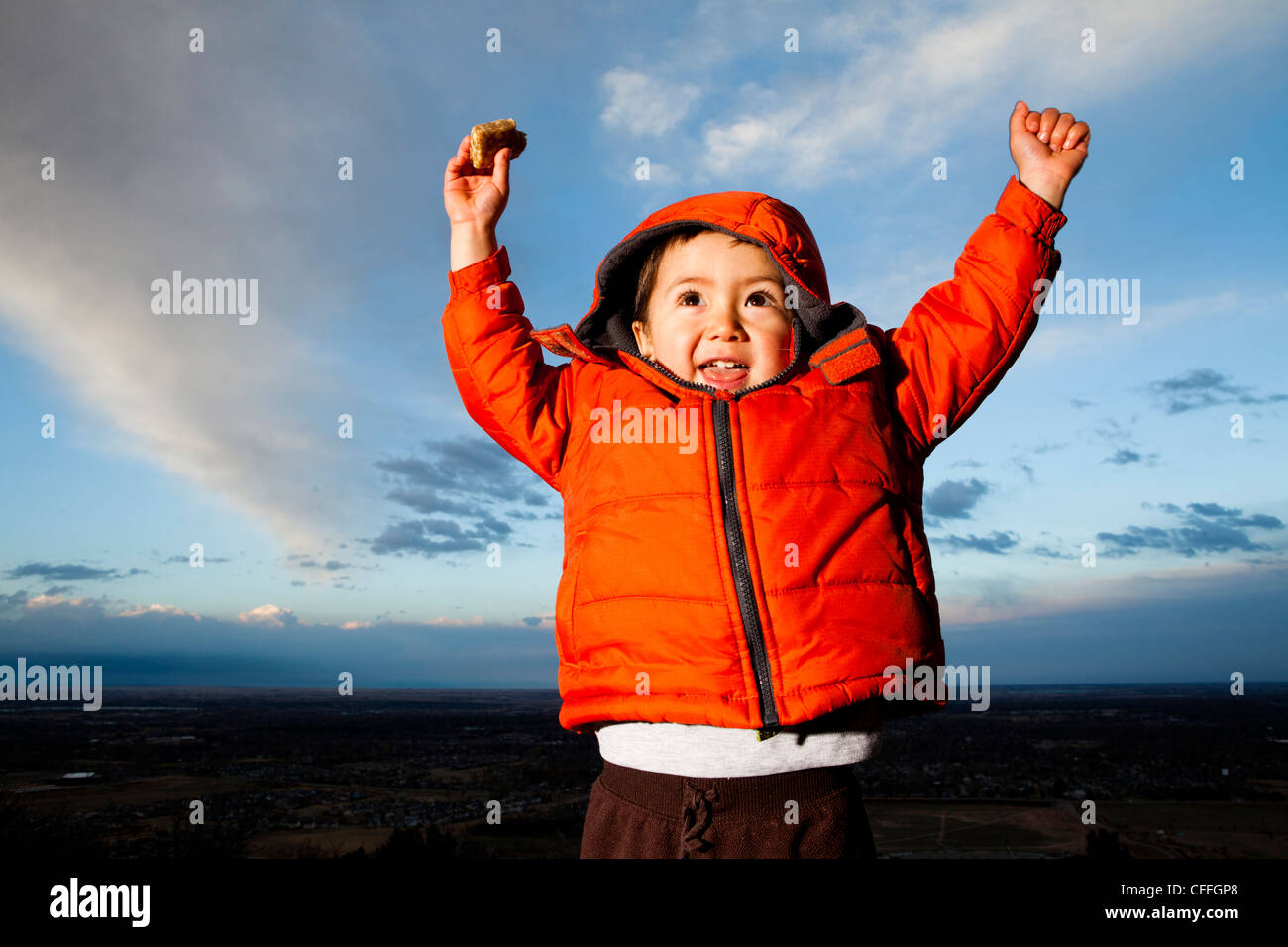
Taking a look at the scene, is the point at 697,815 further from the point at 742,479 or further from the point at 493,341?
the point at 493,341

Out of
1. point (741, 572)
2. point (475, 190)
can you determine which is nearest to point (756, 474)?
point (741, 572)

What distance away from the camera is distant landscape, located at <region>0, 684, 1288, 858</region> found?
20.3m

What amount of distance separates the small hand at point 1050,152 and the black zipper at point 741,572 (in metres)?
1.04

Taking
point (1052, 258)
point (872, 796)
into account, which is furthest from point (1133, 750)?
point (1052, 258)

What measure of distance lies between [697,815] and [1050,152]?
1.92m

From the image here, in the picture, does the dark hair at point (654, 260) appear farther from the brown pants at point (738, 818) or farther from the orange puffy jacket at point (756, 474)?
the brown pants at point (738, 818)

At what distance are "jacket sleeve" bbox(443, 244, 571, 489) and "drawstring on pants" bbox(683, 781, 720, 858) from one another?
0.91 m

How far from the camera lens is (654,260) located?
8.00 feet

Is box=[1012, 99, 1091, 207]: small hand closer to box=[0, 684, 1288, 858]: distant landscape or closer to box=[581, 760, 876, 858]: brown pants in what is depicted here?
box=[581, 760, 876, 858]: brown pants

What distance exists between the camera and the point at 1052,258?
6.97 ft

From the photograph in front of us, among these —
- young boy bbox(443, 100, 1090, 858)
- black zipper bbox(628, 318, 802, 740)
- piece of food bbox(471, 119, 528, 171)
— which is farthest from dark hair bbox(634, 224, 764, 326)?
black zipper bbox(628, 318, 802, 740)

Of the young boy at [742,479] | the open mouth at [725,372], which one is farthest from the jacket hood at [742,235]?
the open mouth at [725,372]

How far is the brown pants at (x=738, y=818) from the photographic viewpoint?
69.7 inches

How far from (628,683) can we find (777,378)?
843 mm
